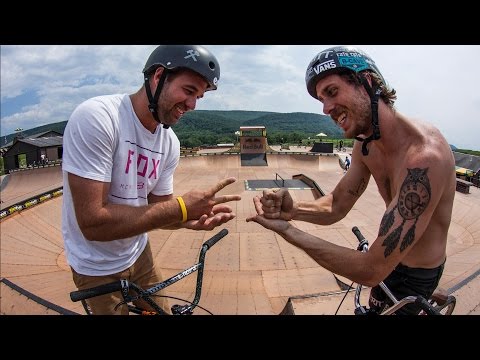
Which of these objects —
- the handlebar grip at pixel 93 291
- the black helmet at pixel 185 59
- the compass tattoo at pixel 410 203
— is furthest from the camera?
the black helmet at pixel 185 59

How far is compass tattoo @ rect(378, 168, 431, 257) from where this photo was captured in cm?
245

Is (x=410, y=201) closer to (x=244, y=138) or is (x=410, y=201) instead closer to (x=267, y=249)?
(x=267, y=249)

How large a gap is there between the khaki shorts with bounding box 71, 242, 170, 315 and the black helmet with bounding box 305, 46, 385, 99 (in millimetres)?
2792

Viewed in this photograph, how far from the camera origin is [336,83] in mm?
2875

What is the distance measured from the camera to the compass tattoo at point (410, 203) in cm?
245

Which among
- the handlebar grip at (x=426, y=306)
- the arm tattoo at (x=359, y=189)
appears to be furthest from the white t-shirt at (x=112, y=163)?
the handlebar grip at (x=426, y=306)

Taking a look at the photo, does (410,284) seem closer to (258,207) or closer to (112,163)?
(258,207)

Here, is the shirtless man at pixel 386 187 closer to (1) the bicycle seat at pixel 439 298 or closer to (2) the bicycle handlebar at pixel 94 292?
(1) the bicycle seat at pixel 439 298

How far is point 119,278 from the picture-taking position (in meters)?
3.00

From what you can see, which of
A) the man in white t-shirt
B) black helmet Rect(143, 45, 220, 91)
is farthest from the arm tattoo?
black helmet Rect(143, 45, 220, 91)

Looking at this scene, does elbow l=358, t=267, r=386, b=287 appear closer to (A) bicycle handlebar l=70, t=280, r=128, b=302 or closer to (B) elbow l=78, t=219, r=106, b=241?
(A) bicycle handlebar l=70, t=280, r=128, b=302

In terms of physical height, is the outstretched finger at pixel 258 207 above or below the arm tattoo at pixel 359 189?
below

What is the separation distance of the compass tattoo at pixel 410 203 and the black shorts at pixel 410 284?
856 millimetres
